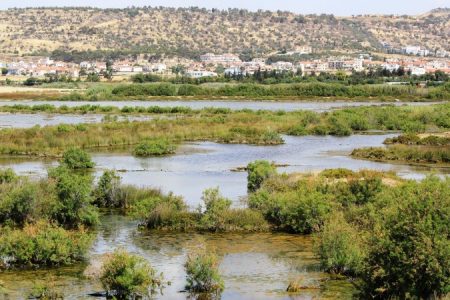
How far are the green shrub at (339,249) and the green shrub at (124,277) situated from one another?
4088mm

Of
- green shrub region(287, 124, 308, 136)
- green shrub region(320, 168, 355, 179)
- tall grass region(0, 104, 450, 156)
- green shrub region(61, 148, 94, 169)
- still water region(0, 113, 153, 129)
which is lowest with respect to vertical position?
still water region(0, 113, 153, 129)

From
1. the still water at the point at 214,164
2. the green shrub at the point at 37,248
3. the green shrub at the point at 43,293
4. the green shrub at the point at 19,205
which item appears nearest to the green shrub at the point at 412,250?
the green shrub at the point at 43,293

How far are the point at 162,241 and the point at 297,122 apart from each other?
120ft

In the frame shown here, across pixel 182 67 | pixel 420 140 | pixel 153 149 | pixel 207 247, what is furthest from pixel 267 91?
pixel 207 247

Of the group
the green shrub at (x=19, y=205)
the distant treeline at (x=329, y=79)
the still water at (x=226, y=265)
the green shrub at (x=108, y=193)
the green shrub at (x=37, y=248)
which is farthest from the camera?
the distant treeline at (x=329, y=79)

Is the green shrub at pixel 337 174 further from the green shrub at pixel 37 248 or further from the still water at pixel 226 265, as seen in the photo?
the green shrub at pixel 37 248

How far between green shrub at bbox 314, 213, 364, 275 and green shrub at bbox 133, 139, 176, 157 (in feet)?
79.2

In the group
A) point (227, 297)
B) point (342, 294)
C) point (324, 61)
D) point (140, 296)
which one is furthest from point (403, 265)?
point (324, 61)

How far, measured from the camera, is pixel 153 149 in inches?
1678

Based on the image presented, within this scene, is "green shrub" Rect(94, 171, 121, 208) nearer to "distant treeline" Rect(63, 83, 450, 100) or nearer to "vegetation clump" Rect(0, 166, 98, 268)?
"vegetation clump" Rect(0, 166, 98, 268)

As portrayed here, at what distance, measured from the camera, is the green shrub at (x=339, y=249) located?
60.7 ft

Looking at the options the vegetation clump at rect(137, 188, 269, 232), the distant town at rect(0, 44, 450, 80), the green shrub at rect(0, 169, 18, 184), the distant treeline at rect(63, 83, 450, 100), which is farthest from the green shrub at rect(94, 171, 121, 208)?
the distant town at rect(0, 44, 450, 80)

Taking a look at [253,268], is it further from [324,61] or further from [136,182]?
[324,61]

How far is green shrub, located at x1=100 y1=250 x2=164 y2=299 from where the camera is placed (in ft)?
55.0
